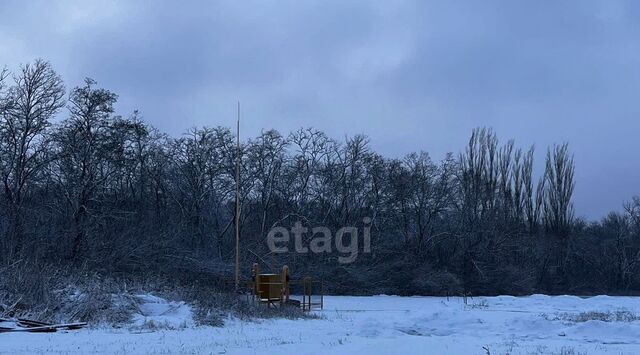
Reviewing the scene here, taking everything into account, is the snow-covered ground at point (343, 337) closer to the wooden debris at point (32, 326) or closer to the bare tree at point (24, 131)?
the wooden debris at point (32, 326)

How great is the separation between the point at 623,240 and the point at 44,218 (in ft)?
184

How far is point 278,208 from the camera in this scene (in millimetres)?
61594

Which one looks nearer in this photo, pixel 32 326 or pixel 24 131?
pixel 32 326

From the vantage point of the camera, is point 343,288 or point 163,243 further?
point 343,288

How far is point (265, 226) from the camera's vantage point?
2302 inches

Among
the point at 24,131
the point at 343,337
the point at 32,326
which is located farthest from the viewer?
the point at 24,131

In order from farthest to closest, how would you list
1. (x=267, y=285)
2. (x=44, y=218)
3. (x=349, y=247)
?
(x=349, y=247), (x=44, y=218), (x=267, y=285)

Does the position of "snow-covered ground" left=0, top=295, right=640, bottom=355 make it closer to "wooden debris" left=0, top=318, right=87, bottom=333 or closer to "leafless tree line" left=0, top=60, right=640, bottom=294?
"wooden debris" left=0, top=318, right=87, bottom=333

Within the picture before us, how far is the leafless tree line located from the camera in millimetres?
46531

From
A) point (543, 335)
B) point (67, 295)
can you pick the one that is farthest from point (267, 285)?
point (543, 335)

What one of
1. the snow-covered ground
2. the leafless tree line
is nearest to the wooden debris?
the snow-covered ground

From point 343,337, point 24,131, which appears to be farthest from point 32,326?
point 24,131

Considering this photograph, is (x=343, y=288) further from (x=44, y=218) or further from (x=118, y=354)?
(x=118, y=354)

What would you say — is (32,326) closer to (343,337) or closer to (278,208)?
(343,337)
